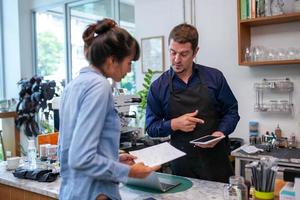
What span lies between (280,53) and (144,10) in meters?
1.77

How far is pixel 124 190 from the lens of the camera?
5.37ft

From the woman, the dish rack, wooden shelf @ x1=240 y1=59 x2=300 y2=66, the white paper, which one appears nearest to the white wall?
the dish rack

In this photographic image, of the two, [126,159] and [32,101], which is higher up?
[32,101]

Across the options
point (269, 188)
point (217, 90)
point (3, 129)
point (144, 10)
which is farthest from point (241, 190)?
point (3, 129)

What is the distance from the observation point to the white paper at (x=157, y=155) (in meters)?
1.48

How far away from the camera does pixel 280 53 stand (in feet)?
10.0

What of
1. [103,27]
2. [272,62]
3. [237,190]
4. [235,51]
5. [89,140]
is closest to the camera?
[89,140]

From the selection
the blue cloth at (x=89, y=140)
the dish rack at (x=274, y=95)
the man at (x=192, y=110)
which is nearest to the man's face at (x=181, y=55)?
the man at (x=192, y=110)

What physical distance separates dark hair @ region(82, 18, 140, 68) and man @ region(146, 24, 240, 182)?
2.83 feet

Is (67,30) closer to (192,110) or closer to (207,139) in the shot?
(192,110)

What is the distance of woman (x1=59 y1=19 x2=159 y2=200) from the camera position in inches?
38.9

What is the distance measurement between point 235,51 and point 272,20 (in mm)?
509

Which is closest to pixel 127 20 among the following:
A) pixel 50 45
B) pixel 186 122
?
pixel 50 45

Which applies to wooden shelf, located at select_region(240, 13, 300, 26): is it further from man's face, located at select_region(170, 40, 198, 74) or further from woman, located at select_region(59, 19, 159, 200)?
woman, located at select_region(59, 19, 159, 200)
